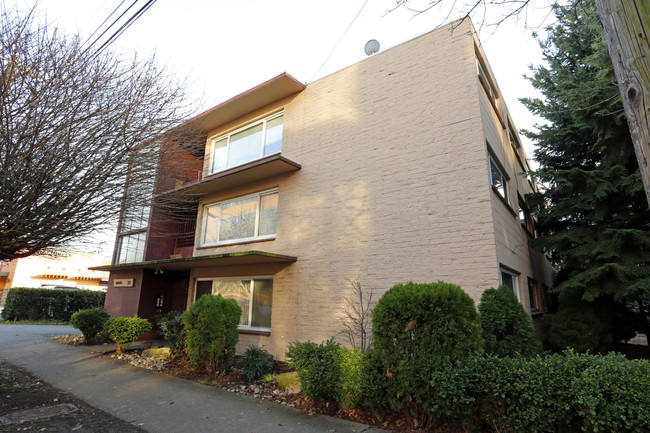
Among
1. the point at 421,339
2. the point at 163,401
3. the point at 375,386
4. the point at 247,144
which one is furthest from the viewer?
the point at 247,144

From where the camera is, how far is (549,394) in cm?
367

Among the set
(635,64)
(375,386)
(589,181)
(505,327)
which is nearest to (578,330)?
(589,181)

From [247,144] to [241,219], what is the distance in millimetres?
2826

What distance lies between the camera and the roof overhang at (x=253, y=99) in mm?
10656

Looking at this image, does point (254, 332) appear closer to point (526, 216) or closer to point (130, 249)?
point (130, 249)

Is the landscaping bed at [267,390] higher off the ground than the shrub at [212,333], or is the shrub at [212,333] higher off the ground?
the shrub at [212,333]

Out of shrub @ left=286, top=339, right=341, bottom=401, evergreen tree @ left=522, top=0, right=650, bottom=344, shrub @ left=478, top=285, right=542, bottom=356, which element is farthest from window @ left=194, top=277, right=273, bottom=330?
evergreen tree @ left=522, top=0, right=650, bottom=344

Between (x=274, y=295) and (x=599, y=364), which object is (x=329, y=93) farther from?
(x=599, y=364)

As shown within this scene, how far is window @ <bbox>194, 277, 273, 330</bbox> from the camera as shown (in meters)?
9.94

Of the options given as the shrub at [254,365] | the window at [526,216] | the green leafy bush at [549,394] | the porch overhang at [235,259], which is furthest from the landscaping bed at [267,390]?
the window at [526,216]

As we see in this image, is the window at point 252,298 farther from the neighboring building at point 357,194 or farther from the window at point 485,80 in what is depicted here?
the window at point 485,80

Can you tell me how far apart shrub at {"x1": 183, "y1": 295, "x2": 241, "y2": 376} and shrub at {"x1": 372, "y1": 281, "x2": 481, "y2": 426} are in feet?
13.5

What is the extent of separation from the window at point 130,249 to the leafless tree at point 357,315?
9466 millimetres

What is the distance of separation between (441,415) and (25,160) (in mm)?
7315
